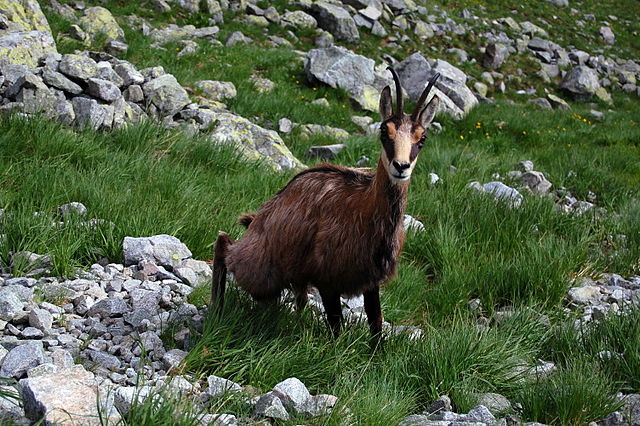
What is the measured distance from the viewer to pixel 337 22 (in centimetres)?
1773

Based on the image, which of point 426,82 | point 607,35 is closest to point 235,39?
point 426,82

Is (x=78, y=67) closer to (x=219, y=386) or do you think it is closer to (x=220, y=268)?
(x=220, y=268)

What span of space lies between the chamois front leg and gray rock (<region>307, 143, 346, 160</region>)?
509 centimetres

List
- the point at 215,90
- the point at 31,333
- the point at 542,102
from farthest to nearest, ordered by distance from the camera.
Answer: the point at 542,102, the point at 215,90, the point at 31,333

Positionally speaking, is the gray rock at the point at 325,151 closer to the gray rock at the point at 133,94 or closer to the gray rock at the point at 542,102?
the gray rock at the point at 133,94

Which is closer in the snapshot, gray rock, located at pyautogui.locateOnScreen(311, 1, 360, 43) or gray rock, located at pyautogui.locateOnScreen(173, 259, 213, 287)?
gray rock, located at pyautogui.locateOnScreen(173, 259, 213, 287)

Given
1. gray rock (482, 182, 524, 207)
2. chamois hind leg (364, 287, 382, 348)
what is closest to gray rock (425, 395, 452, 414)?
chamois hind leg (364, 287, 382, 348)

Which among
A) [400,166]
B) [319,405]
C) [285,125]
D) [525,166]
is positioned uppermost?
[400,166]

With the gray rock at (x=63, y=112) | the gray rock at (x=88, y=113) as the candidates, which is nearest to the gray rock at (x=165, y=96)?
the gray rock at (x=88, y=113)

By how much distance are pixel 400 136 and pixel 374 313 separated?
3.92ft

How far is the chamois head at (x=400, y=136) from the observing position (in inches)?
135

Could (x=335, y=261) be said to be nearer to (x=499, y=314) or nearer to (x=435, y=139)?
(x=499, y=314)

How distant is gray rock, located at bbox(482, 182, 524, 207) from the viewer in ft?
23.1

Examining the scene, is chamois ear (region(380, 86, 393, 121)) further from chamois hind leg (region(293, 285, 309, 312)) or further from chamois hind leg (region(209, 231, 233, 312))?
chamois hind leg (region(209, 231, 233, 312))
